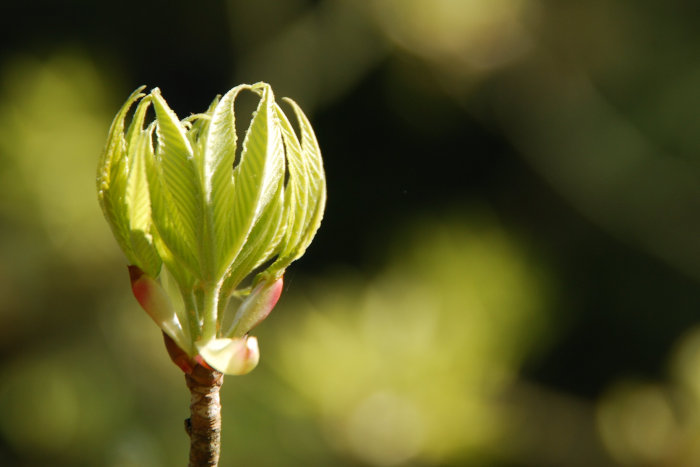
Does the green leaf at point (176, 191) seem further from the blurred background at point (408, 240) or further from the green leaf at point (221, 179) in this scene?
the blurred background at point (408, 240)

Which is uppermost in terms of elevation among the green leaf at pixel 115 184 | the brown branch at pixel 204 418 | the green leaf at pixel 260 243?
the green leaf at pixel 115 184

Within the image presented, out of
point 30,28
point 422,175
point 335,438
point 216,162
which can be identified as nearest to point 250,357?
point 216,162

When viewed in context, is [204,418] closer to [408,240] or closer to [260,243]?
[260,243]

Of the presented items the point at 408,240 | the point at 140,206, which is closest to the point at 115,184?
the point at 140,206

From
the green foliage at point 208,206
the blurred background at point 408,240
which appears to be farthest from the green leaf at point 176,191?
the blurred background at point 408,240

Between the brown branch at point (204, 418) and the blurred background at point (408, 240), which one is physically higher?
the blurred background at point (408, 240)

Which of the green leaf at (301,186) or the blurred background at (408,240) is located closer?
the green leaf at (301,186)

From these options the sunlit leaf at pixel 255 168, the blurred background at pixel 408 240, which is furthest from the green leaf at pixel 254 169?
the blurred background at pixel 408 240
